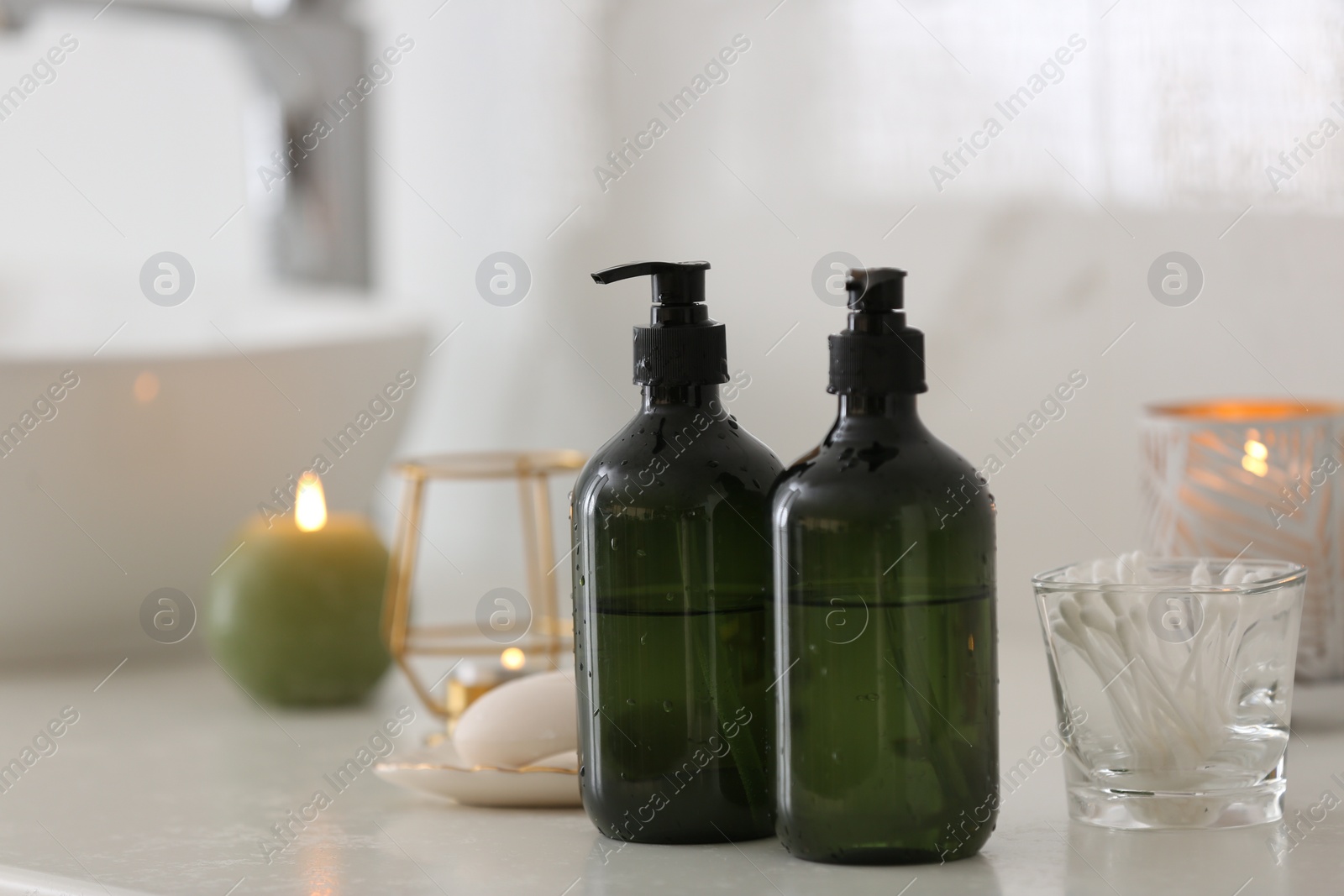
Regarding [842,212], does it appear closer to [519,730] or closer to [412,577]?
[412,577]

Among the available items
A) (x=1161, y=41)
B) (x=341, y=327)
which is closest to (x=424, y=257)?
(x=341, y=327)

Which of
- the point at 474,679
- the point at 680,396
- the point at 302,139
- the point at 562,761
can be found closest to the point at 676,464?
the point at 680,396

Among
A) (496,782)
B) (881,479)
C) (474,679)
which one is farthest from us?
(474,679)

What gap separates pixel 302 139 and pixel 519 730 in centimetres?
97

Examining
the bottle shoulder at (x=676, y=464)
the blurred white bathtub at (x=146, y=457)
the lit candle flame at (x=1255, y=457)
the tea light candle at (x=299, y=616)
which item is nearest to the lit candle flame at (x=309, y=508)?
the tea light candle at (x=299, y=616)

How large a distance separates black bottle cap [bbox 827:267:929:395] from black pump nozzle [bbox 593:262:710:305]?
0.06 metres

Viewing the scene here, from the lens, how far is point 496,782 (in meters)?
0.61

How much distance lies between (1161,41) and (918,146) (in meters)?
0.17

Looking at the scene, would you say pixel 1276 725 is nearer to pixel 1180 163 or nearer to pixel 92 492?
pixel 1180 163

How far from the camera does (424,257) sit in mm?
1389

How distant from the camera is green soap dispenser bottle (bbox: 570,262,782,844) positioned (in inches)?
20.2

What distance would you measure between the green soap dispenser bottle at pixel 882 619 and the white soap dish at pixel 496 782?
14 centimetres

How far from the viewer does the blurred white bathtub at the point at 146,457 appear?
97 cm

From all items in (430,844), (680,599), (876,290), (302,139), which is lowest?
(430,844)
